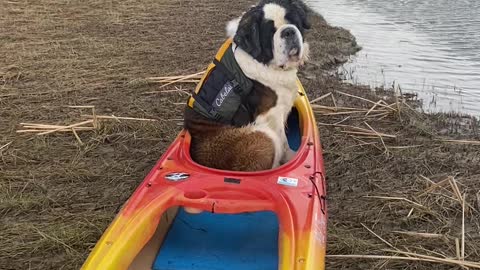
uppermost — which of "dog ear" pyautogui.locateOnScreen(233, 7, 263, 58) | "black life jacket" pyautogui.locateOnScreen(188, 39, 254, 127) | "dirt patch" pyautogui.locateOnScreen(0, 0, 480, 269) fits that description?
"dog ear" pyautogui.locateOnScreen(233, 7, 263, 58)

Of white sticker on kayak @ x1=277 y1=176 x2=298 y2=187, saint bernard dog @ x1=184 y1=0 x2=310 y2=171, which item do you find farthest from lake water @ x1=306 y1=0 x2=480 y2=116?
white sticker on kayak @ x1=277 y1=176 x2=298 y2=187

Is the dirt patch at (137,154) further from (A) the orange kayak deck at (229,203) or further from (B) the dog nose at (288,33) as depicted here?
(B) the dog nose at (288,33)

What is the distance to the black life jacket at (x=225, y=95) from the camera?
432 cm

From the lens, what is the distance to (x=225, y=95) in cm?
Answer: 431

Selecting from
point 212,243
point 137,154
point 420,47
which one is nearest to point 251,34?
point 212,243

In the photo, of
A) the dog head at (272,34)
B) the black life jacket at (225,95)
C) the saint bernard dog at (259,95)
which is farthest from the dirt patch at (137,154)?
the dog head at (272,34)

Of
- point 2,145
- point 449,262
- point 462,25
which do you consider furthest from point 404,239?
point 462,25

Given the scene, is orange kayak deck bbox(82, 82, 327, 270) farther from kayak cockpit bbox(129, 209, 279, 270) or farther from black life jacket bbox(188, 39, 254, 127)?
black life jacket bbox(188, 39, 254, 127)

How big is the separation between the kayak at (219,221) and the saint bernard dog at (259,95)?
0.21 metres

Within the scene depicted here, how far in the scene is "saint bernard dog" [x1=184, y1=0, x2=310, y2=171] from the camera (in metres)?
4.23

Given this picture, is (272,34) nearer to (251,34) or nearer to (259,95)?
(251,34)

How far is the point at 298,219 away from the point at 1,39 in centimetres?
803

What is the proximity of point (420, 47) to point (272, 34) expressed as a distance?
554cm

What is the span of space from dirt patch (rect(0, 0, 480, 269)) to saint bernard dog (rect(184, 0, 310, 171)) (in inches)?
29.7
